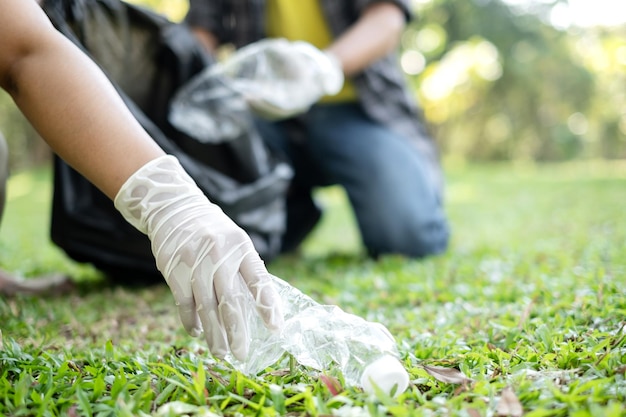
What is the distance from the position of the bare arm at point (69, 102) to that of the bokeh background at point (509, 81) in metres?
11.6

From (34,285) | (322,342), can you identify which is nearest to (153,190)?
(322,342)

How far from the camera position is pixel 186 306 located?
1.00 metres

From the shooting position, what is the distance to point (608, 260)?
1.91 meters

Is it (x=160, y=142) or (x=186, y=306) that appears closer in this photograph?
(x=186, y=306)

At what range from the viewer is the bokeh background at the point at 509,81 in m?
11.7

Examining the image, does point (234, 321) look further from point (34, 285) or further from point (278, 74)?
point (278, 74)

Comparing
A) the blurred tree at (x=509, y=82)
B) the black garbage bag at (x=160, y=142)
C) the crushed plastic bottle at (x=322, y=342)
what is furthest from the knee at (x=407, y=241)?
the blurred tree at (x=509, y=82)

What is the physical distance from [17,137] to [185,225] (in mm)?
15989

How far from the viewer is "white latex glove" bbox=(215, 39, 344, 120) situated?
2.07 m

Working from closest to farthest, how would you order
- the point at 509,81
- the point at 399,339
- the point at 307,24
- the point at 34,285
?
the point at 399,339, the point at 34,285, the point at 307,24, the point at 509,81

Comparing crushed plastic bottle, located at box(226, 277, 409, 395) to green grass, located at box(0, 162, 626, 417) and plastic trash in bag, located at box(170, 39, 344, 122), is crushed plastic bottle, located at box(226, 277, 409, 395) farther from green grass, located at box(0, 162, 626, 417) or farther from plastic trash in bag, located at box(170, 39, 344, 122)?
plastic trash in bag, located at box(170, 39, 344, 122)

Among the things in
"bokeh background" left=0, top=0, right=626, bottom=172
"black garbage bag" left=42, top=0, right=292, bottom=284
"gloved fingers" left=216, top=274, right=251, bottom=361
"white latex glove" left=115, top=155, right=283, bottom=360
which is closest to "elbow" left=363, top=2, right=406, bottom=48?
"black garbage bag" left=42, top=0, right=292, bottom=284

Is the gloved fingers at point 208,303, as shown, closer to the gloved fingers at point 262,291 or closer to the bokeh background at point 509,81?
the gloved fingers at point 262,291

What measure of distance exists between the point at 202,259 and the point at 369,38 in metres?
1.67
